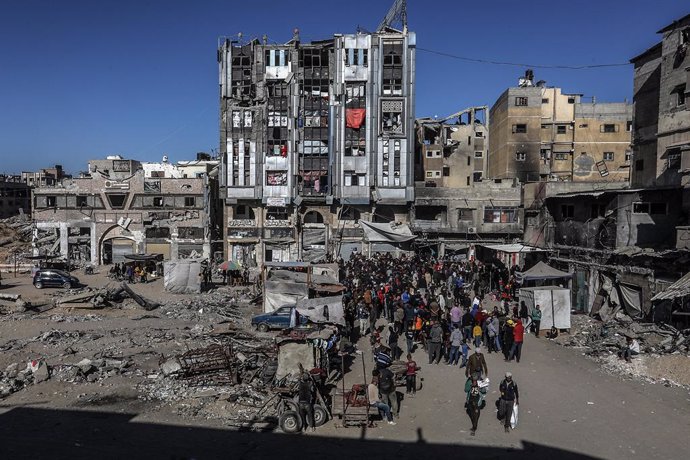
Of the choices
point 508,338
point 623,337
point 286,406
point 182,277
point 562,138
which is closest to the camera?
point 286,406

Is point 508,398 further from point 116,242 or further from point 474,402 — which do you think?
point 116,242

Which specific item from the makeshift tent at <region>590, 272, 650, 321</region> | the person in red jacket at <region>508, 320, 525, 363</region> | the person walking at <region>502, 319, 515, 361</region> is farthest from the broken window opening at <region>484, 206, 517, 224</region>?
the person in red jacket at <region>508, 320, 525, 363</region>

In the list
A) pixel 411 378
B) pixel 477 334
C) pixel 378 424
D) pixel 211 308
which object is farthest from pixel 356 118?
pixel 378 424

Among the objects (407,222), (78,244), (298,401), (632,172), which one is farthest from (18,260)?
(632,172)

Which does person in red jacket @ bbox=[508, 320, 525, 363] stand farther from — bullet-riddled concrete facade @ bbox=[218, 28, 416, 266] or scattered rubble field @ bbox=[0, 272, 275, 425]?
bullet-riddled concrete facade @ bbox=[218, 28, 416, 266]

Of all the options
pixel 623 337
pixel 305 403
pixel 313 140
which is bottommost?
pixel 623 337

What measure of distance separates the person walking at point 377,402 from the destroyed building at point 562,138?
46.5 meters

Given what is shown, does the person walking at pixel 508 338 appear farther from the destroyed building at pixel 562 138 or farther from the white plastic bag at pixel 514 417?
the destroyed building at pixel 562 138

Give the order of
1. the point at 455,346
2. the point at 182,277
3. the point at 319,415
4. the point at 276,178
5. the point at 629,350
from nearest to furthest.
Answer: the point at 319,415 < the point at 455,346 < the point at 629,350 < the point at 182,277 < the point at 276,178

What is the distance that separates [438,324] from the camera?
18.4 m

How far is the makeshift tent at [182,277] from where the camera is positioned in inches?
1284

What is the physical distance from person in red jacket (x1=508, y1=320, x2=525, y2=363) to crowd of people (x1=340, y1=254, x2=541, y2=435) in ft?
0.11

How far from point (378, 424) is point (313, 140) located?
36335 millimetres

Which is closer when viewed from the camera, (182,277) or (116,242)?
(182,277)
